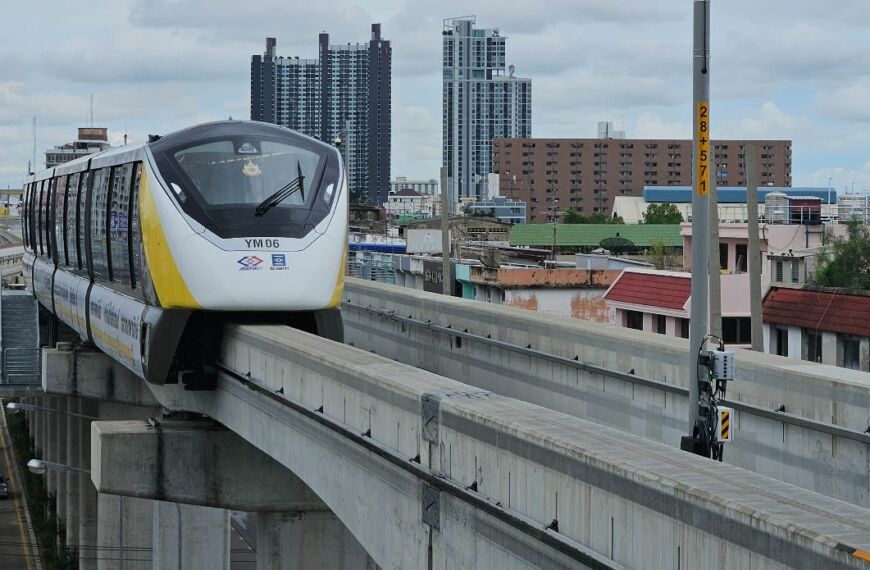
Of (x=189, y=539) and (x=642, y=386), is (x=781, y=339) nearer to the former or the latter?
(x=189, y=539)

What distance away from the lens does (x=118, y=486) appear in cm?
2058

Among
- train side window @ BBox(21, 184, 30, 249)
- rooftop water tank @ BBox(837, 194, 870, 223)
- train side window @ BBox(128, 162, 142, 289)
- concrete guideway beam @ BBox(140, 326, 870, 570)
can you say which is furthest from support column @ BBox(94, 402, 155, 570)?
rooftop water tank @ BBox(837, 194, 870, 223)

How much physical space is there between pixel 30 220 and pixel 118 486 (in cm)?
1683

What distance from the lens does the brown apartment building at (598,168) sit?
187 meters

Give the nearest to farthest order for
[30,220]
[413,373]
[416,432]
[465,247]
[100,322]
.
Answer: [416,432] → [413,373] → [100,322] → [30,220] → [465,247]

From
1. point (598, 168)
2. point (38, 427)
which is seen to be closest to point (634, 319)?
point (38, 427)

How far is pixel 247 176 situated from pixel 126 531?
907 inches

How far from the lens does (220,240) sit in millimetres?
18406

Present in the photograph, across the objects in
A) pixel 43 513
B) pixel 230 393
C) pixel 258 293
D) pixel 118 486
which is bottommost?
pixel 43 513

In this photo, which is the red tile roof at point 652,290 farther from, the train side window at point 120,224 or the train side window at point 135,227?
the train side window at point 135,227

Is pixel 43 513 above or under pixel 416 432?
under

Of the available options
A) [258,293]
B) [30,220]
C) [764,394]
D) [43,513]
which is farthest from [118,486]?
[43,513]

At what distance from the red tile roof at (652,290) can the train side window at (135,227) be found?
59.1 ft

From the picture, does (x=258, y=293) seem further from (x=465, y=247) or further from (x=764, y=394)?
(x=465, y=247)
